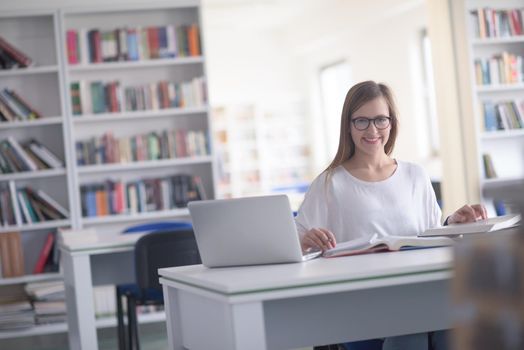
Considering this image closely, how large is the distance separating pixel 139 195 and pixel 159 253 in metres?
2.41

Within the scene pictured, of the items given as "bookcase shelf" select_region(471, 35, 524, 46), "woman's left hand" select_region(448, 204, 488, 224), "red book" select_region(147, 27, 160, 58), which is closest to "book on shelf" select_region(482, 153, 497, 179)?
"bookcase shelf" select_region(471, 35, 524, 46)

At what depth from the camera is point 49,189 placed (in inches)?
A: 256

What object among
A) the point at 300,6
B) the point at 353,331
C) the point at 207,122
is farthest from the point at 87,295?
the point at 300,6

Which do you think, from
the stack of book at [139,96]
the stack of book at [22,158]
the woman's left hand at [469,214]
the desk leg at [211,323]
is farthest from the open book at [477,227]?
the stack of book at [22,158]

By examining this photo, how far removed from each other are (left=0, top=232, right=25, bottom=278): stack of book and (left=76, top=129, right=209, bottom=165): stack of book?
0.75 meters

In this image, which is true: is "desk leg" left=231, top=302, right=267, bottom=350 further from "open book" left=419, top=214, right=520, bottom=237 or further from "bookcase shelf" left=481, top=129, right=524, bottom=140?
"bookcase shelf" left=481, top=129, right=524, bottom=140

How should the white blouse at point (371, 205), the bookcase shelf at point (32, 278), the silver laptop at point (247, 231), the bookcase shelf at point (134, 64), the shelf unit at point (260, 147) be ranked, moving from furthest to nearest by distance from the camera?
the shelf unit at point (260, 147) → the bookcase shelf at point (134, 64) → the bookcase shelf at point (32, 278) → the white blouse at point (371, 205) → the silver laptop at point (247, 231)

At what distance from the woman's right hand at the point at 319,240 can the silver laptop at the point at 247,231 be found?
0.17 m

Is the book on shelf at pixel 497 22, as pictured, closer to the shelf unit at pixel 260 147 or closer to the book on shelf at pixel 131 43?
the book on shelf at pixel 131 43

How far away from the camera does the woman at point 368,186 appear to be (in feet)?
9.86

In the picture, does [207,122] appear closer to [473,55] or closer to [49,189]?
[49,189]

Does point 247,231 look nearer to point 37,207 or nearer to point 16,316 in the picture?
point 16,316

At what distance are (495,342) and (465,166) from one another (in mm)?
6207

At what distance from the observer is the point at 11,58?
6340mm
